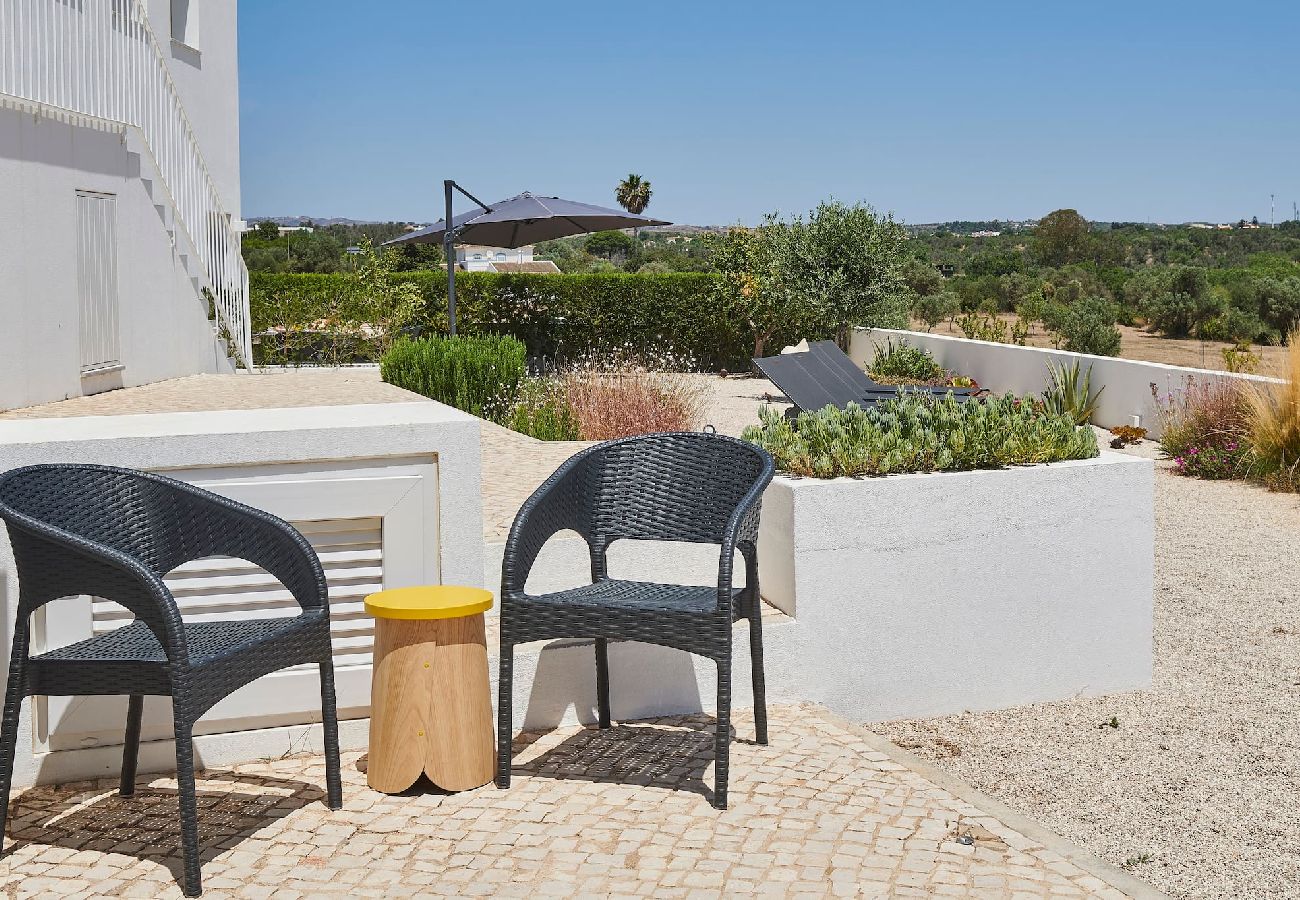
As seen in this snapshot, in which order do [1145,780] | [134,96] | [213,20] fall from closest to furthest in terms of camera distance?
[1145,780] < [134,96] < [213,20]

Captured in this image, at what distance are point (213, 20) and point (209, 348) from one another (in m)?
4.79

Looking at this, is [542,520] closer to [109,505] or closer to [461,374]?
[109,505]

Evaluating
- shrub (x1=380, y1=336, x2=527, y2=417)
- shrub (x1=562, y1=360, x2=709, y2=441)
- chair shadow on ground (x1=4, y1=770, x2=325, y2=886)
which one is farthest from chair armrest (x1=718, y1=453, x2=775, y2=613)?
shrub (x1=380, y1=336, x2=527, y2=417)

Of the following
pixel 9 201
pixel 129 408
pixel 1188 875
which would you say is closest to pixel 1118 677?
pixel 1188 875

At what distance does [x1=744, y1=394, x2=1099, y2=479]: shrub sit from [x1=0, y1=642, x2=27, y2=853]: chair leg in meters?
2.64

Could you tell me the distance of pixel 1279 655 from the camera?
5.88 meters

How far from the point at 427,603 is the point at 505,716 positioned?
16.3 inches

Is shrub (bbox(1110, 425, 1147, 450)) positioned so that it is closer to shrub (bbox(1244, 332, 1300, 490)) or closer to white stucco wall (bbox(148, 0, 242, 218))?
shrub (bbox(1244, 332, 1300, 490))

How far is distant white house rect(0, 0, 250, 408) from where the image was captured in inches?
411

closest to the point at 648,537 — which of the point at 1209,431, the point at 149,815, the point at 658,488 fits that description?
the point at 658,488

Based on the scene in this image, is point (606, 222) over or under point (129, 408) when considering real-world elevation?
over

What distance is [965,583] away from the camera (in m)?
4.99

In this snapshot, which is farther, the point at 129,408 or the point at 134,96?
the point at 134,96

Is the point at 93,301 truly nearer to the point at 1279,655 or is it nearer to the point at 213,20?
the point at 213,20
